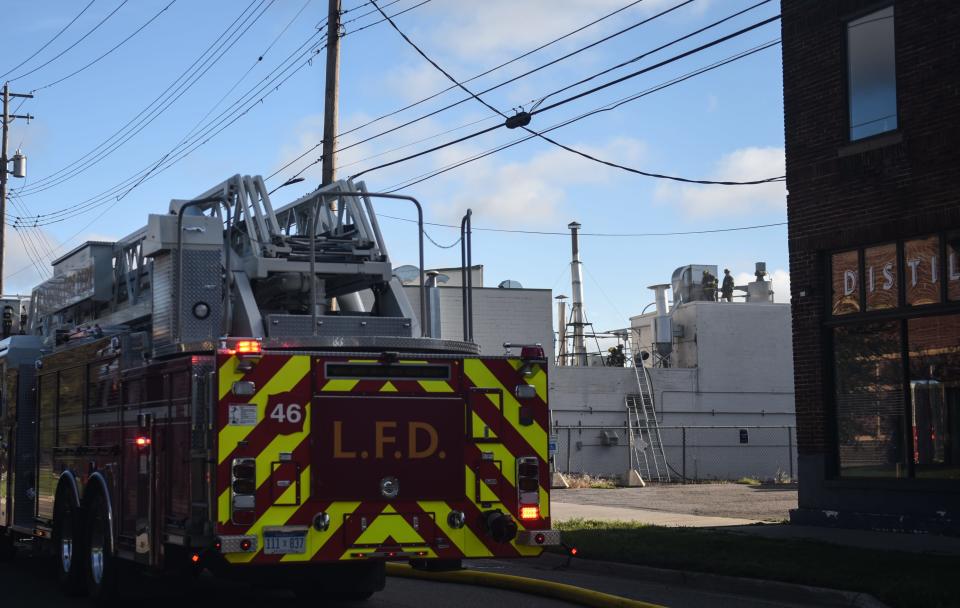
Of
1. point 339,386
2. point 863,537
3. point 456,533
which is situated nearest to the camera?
point 339,386

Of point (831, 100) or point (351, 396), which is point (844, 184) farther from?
point (351, 396)

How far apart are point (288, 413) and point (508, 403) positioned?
1.79m

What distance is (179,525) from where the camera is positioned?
928 centimetres

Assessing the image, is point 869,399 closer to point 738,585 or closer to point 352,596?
point 738,585

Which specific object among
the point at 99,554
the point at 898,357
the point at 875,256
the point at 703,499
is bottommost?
the point at 703,499

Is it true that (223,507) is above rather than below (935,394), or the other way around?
below

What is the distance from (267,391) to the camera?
909 cm

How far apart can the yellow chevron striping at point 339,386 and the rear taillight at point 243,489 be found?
0.80 metres

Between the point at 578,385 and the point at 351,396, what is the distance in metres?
30.2

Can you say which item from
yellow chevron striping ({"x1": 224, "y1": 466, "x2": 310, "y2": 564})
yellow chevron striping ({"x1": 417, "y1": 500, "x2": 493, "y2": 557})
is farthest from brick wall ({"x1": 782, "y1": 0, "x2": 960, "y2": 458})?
yellow chevron striping ({"x1": 224, "y1": 466, "x2": 310, "y2": 564})

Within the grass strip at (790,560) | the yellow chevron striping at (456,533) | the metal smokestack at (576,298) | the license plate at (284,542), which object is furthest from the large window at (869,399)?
the metal smokestack at (576,298)

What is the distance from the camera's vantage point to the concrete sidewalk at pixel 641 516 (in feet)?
59.8

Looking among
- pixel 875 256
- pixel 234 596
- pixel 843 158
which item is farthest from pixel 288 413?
pixel 843 158

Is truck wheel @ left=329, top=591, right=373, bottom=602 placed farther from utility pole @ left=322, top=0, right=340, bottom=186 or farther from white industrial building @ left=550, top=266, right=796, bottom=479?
white industrial building @ left=550, top=266, right=796, bottom=479
